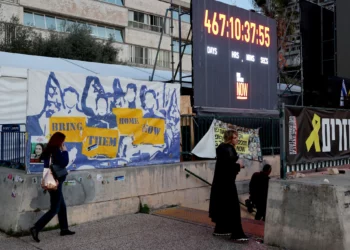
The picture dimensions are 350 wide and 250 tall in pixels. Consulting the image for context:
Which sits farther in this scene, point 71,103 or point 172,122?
point 172,122

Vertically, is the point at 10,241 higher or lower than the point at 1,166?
lower

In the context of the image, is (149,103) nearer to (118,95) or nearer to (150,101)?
(150,101)

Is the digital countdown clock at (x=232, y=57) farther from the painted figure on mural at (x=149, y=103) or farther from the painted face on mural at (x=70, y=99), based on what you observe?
the painted face on mural at (x=70, y=99)

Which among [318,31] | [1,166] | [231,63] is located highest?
[318,31]

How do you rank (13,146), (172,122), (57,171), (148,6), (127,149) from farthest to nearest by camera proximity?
(148,6)
(172,122)
(127,149)
(13,146)
(57,171)

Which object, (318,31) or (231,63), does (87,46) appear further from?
(231,63)

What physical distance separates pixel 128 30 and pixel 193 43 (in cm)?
3277

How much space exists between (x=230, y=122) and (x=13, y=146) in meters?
5.20

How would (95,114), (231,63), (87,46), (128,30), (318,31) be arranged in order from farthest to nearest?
(128,30)
(87,46)
(318,31)
(231,63)
(95,114)

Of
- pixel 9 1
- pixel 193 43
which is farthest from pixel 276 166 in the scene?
pixel 9 1

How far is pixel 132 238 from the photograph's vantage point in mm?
6301

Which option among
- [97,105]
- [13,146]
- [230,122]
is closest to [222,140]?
[230,122]

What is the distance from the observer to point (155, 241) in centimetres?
615

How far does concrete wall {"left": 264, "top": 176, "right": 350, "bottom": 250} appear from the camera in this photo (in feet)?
17.0
